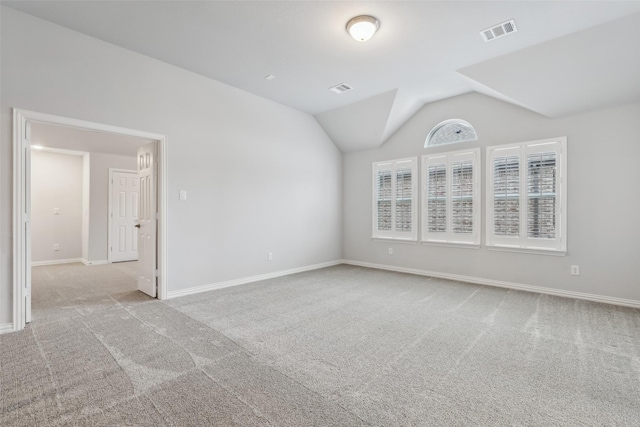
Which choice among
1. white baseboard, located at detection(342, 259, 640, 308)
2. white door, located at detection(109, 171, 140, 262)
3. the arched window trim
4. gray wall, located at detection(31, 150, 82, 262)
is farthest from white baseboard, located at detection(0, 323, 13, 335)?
the arched window trim

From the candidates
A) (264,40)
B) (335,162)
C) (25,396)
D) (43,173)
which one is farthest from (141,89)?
(43,173)

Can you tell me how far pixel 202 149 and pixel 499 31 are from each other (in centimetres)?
389

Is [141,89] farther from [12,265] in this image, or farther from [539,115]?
[539,115]

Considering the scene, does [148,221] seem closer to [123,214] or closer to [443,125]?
[123,214]

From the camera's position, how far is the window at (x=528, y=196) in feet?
13.8

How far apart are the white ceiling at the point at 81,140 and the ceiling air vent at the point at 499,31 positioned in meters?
4.88

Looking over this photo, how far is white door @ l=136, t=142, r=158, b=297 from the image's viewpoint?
403 centimetres

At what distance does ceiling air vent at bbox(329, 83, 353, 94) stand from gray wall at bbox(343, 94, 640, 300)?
5.59 feet

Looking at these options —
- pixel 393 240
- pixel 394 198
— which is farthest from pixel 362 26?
pixel 393 240

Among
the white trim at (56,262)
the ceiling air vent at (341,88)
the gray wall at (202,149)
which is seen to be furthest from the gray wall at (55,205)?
the ceiling air vent at (341,88)

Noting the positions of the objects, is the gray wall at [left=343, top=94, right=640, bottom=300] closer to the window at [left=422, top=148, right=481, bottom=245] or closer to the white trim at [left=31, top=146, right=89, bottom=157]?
the window at [left=422, top=148, right=481, bottom=245]

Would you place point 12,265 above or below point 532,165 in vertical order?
below

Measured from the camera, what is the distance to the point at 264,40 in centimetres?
341

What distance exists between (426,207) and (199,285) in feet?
13.1
